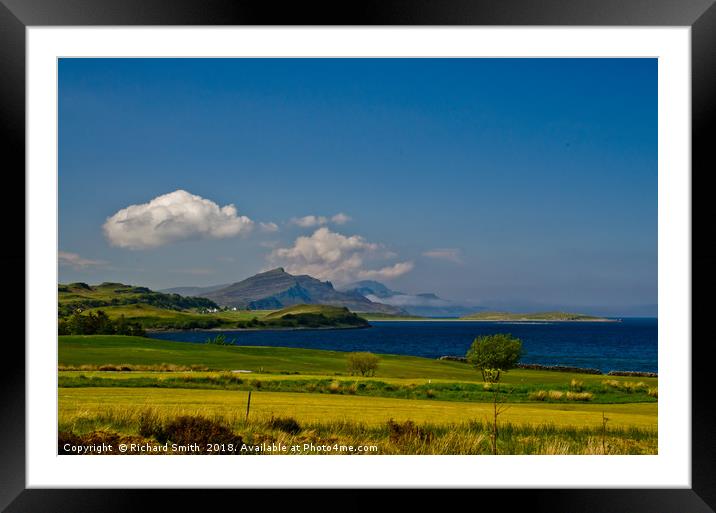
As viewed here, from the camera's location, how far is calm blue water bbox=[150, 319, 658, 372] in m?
14.6

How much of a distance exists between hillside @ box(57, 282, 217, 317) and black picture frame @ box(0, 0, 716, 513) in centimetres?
655

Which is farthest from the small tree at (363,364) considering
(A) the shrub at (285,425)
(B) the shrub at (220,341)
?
(A) the shrub at (285,425)

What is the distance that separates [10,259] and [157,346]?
9433mm

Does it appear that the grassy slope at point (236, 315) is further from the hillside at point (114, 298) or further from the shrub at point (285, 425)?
the shrub at point (285, 425)

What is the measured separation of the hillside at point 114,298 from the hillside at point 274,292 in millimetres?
516

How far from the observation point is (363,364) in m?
10.2

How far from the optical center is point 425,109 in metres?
8.35

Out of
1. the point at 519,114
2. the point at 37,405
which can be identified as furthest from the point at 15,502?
the point at 519,114

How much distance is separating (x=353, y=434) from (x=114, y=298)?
853 cm

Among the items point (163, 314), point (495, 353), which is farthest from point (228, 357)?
point (495, 353)

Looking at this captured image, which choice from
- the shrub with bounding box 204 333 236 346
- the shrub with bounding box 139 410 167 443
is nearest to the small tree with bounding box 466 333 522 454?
the shrub with bounding box 139 410 167 443

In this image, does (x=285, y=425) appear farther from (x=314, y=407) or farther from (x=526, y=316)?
(x=526, y=316)

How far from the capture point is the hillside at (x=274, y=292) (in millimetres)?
12266

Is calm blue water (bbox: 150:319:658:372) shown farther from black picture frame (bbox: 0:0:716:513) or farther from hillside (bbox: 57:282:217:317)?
black picture frame (bbox: 0:0:716:513)
